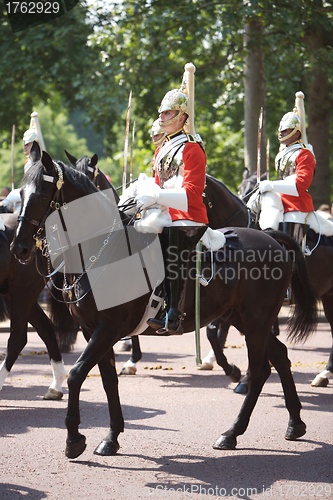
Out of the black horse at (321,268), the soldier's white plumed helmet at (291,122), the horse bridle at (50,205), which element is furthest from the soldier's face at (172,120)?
the black horse at (321,268)

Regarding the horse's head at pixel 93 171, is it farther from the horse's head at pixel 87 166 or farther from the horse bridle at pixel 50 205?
the horse bridle at pixel 50 205

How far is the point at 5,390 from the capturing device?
9.82 meters

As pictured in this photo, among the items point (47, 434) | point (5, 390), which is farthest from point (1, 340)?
point (47, 434)

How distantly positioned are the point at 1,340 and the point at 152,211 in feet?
26.1

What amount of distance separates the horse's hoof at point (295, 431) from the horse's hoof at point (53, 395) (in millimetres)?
2637

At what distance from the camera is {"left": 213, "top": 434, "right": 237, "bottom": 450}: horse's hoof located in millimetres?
7105

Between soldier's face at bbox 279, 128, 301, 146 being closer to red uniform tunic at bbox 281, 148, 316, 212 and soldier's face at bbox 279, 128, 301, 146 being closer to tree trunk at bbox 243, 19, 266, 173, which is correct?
red uniform tunic at bbox 281, 148, 316, 212

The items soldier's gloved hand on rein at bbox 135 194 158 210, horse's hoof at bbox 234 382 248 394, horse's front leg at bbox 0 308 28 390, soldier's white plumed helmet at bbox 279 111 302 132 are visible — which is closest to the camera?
soldier's gloved hand on rein at bbox 135 194 158 210

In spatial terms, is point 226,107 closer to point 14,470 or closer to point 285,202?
point 285,202

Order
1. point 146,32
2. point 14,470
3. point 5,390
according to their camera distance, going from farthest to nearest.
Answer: point 146,32 → point 5,390 → point 14,470

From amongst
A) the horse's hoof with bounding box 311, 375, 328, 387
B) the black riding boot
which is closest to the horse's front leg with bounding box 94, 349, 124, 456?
the black riding boot

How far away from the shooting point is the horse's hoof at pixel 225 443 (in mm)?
7105

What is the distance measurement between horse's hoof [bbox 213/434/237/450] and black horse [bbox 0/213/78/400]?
7.83 feet

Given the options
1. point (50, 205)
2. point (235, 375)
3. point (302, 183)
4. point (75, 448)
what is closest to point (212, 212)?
point (302, 183)
